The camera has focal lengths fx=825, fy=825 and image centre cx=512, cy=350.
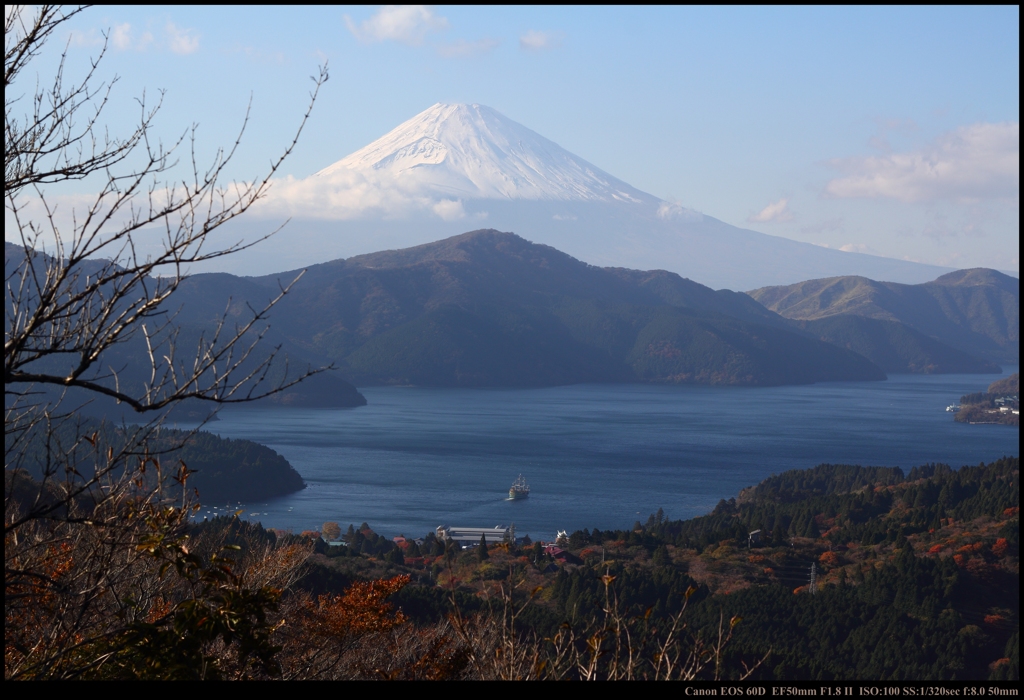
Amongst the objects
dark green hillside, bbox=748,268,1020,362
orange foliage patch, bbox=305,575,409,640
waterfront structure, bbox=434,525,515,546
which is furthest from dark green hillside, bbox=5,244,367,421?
dark green hillside, bbox=748,268,1020,362

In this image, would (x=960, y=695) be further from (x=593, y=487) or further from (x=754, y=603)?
(x=593, y=487)

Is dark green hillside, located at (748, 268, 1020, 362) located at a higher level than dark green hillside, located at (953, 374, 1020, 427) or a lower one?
higher

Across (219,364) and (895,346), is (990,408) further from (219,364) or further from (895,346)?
(219,364)

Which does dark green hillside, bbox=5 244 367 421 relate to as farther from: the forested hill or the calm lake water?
the forested hill

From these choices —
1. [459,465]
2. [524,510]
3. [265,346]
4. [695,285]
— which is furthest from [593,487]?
[695,285]

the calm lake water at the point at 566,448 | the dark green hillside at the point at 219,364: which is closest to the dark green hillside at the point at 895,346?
the calm lake water at the point at 566,448

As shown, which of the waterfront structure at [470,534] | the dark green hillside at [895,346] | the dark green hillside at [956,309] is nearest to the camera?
the waterfront structure at [470,534]

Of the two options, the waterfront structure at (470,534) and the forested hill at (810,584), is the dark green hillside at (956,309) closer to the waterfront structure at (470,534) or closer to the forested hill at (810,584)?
the forested hill at (810,584)

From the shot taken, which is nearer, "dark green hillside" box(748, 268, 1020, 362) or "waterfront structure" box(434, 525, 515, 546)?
"waterfront structure" box(434, 525, 515, 546)
